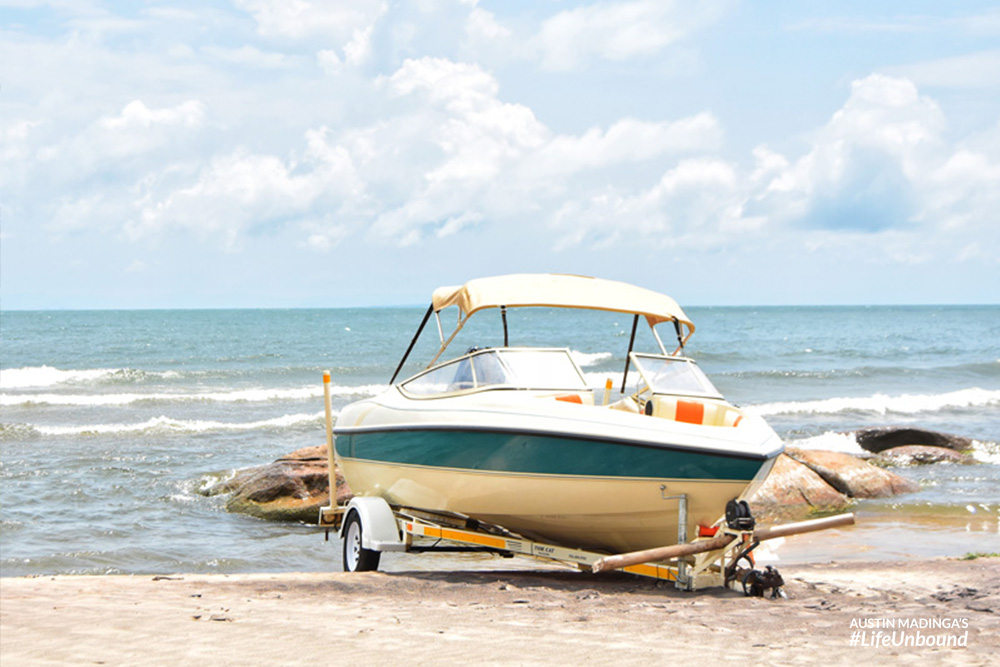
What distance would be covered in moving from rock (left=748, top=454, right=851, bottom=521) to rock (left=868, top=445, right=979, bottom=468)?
423cm

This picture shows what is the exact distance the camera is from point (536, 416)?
767cm

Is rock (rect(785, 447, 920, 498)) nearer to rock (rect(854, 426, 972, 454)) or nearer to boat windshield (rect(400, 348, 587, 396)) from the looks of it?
rock (rect(854, 426, 972, 454))

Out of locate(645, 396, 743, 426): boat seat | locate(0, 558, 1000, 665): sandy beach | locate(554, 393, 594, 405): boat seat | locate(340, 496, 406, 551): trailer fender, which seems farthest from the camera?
locate(340, 496, 406, 551): trailer fender

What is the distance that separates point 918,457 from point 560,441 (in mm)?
13118

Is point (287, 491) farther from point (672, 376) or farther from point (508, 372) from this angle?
point (672, 376)

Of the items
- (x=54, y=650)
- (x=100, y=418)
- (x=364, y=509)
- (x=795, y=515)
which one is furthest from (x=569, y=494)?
(x=100, y=418)

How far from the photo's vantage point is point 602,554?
815 centimetres

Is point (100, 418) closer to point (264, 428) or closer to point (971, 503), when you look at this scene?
point (264, 428)

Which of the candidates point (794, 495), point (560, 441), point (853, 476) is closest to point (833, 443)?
point (853, 476)

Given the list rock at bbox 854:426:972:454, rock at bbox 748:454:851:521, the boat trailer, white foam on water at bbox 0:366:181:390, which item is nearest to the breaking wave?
white foam on water at bbox 0:366:181:390

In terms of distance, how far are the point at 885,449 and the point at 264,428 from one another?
13.8 metres

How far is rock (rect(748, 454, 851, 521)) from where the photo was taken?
13.7 metres

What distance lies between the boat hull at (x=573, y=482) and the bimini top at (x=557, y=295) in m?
1.34

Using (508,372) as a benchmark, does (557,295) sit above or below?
above
